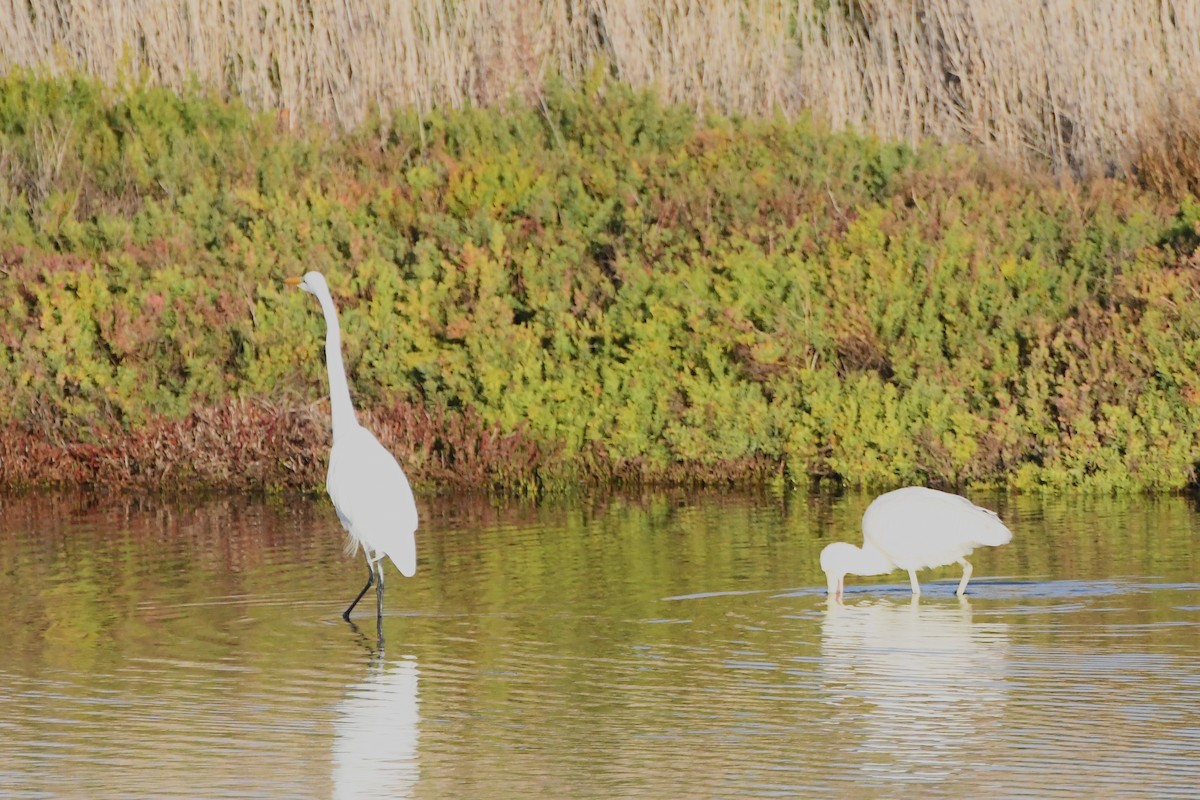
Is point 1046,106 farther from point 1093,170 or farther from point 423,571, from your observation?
point 423,571

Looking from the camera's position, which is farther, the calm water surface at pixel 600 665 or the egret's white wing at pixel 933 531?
the egret's white wing at pixel 933 531

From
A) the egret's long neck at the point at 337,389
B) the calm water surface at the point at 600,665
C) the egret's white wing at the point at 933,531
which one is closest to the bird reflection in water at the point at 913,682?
the calm water surface at the point at 600,665

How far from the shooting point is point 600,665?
8141 mm

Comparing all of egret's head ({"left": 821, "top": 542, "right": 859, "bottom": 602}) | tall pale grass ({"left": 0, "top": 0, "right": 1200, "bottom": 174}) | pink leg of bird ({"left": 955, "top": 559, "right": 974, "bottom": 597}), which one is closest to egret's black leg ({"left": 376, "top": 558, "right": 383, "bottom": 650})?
egret's head ({"left": 821, "top": 542, "right": 859, "bottom": 602})

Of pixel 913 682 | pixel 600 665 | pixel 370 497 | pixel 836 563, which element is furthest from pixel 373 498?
pixel 913 682

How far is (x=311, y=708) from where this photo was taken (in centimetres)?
741

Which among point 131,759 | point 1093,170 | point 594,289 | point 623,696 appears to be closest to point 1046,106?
point 1093,170

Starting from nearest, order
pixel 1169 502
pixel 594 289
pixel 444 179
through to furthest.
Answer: pixel 1169 502 → pixel 594 289 → pixel 444 179

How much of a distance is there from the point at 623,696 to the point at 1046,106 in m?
11.9

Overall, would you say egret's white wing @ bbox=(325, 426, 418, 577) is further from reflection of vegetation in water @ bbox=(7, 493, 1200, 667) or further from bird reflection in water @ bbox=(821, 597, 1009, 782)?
bird reflection in water @ bbox=(821, 597, 1009, 782)

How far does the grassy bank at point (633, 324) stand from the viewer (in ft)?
46.2

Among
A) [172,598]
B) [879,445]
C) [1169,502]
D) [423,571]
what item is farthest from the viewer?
[879,445]

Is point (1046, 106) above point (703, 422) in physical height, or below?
above

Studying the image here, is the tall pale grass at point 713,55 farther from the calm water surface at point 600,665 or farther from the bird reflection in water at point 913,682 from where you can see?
the bird reflection in water at point 913,682
